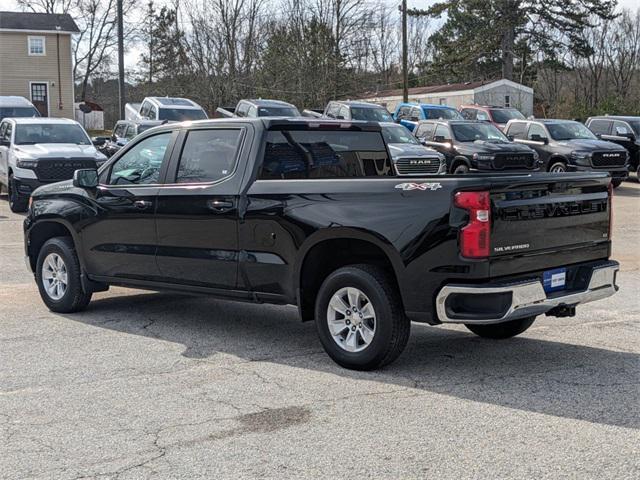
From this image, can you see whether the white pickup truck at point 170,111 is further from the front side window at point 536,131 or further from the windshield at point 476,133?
the front side window at point 536,131

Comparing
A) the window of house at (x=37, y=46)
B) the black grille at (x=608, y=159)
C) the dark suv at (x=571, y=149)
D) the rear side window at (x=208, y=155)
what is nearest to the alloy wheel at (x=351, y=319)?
the rear side window at (x=208, y=155)

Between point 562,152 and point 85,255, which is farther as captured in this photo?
point 562,152

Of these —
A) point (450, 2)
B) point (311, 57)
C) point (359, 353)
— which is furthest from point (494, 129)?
point (450, 2)

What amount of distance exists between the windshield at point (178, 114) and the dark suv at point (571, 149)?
9858 millimetres

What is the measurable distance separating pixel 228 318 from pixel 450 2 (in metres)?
52.6

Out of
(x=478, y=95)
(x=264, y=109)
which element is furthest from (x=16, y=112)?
(x=478, y=95)

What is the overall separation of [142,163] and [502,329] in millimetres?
3502

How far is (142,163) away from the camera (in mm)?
7742

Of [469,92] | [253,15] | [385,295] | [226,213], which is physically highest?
[253,15]

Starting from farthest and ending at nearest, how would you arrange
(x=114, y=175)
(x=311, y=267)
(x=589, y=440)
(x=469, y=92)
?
1. (x=469, y=92)
2. (x=114, y=175)
3. (x=311, y=267)
4. (x=589, y=440)

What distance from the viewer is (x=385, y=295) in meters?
5.97

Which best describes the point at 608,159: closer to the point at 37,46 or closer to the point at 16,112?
the point at 16,112

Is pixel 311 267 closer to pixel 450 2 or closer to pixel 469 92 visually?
pixel 469 92

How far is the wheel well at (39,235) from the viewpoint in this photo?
28.4 feet
